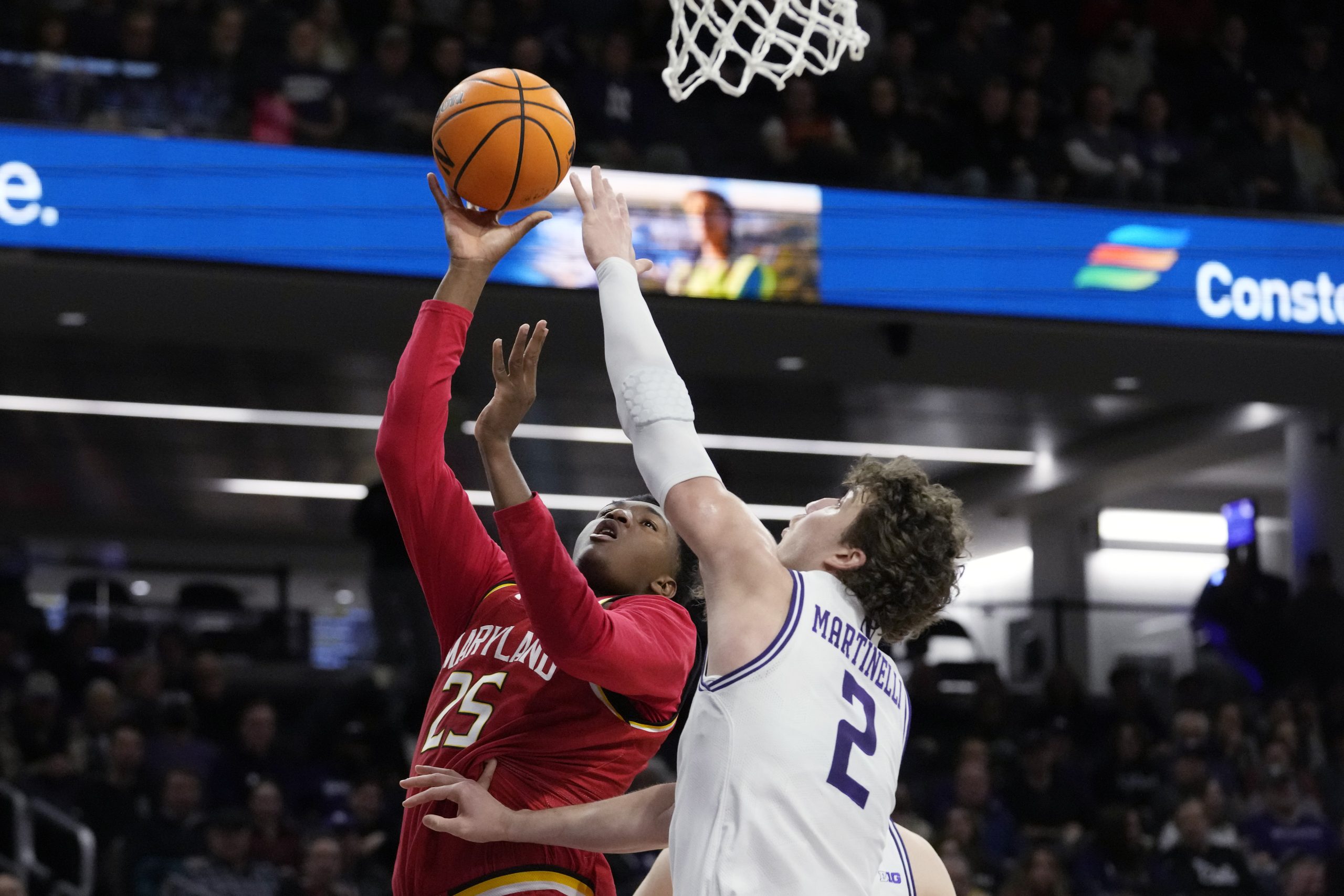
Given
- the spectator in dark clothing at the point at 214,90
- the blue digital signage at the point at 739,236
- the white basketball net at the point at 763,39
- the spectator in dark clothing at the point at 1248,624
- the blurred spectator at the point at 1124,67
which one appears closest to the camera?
the white basketball net at the point at 763,39

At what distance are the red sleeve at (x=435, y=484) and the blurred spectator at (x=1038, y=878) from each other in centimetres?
670

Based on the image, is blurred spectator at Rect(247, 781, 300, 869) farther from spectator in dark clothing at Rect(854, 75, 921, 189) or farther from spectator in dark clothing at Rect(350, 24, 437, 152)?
spectator in dark clothing at Rect(854, 75, 921, 189)

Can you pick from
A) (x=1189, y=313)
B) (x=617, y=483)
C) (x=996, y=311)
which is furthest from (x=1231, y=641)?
(x=617, y=483)

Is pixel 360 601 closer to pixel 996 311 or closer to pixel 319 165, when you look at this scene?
pixel 319 165

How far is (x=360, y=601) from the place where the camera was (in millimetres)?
11727

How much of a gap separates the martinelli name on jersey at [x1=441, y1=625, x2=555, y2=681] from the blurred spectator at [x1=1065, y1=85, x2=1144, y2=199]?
309 inches

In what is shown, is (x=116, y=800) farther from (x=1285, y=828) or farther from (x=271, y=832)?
(x=1285, y=828)

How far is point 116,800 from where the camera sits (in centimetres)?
847

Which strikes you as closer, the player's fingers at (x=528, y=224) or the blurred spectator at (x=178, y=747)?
the player's fingers at (x=528, y=224)

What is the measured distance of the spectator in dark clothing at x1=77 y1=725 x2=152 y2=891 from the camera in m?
8.28

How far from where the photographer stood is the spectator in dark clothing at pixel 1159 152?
1026 centimetres

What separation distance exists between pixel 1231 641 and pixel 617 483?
5751 mm

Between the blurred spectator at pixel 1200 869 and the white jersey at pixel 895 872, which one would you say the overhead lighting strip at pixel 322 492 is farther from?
the white jersey at pixel 895 872

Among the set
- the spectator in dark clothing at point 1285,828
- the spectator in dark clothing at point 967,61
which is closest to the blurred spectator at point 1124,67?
the spectator in dark clothing at point 967,61
